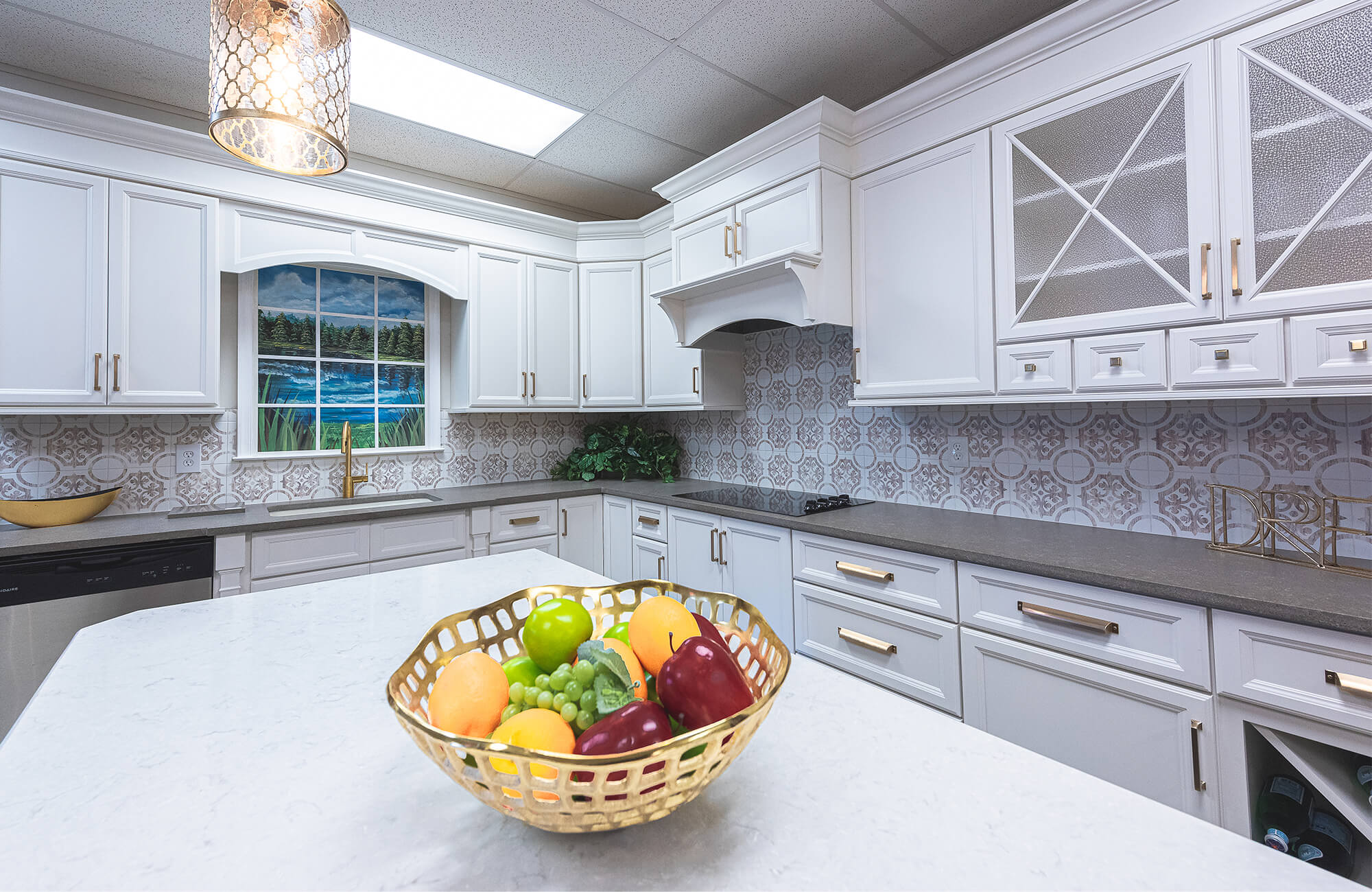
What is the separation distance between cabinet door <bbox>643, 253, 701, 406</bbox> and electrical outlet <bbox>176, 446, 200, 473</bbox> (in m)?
2.18

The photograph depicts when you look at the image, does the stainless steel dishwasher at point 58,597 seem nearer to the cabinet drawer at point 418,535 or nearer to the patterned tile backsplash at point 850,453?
the patterned tile backsplash at point 850,453

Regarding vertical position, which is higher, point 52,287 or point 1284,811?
point 52,287

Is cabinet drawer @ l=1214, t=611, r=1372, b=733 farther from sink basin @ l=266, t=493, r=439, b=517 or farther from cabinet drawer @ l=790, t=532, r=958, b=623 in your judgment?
sink basin @ l=266, t=493, r=439, b=517

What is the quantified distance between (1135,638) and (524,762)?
1603 millimetres

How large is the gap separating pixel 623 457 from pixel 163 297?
228 centimetres

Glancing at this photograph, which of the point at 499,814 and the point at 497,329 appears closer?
the point at 499,814

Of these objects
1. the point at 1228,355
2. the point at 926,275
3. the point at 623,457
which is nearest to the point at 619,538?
the point at 623,457

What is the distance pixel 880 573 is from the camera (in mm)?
1995

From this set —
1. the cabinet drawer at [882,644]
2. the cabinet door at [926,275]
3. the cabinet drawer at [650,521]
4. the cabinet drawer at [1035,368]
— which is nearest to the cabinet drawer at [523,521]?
the cabinet drawer at [650,521]

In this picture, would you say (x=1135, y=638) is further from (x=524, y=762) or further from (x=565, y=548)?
(x=565, y=548)

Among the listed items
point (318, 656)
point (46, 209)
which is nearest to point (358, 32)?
point (46, 209)

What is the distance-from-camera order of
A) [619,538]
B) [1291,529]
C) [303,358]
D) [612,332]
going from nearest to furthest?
1. [1291,529]
2. [303,358]
3. [619,538]
4. [612,332]

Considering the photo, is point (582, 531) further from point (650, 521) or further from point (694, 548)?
point (694, 548)

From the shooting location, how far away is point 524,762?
417 millimetres
